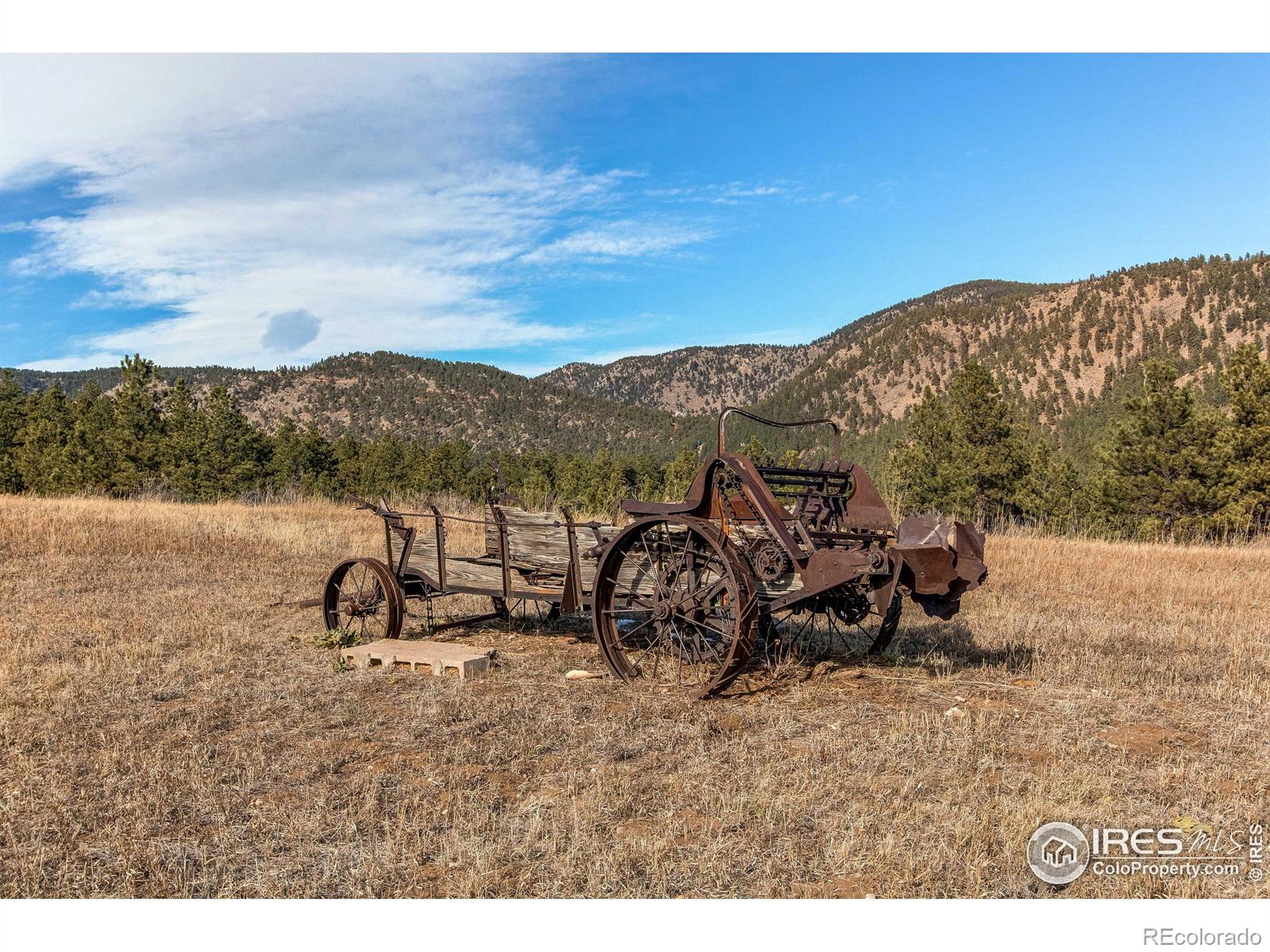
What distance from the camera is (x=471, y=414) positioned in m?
141

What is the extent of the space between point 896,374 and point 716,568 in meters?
142

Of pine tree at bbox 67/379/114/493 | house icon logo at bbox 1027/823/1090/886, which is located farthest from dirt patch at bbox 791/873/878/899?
pine tree at bbox 67/379/114/493

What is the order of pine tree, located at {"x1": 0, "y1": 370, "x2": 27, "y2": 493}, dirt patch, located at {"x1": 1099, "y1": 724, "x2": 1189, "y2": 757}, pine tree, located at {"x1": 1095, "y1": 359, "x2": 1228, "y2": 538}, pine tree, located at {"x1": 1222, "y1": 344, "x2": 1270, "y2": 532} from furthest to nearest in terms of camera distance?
pine tree, located at {"x1": 0, "y1": 370, "x2": 27, "y2": 493}, pine tree, located at {"x1": 1095, "y1": 359, "x2": 1228, "y2": 538}, pine tree, located at {"x1": 1222, "y1": 344, "x2": 1270, "y2": 532}, dirt patch, located at {"x1": 1099, "y1": 724, "x2": 1189, "y2": 757}

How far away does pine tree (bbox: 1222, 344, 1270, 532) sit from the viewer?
2325 cm

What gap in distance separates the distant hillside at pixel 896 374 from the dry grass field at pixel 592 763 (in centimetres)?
8260

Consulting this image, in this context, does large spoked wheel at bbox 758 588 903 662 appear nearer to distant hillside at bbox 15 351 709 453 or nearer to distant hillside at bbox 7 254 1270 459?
distant hillside at bbox 7 254 1270 459

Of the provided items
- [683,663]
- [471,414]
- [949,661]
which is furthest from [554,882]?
[471,414]

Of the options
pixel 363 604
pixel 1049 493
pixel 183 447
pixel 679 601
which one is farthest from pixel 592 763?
pixel 183 447

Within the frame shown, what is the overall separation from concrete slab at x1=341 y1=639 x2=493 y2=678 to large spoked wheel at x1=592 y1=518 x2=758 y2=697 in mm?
1210

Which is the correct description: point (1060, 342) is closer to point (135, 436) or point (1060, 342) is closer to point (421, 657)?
point (135, 436)

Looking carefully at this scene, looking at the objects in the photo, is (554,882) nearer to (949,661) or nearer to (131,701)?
(131,701)

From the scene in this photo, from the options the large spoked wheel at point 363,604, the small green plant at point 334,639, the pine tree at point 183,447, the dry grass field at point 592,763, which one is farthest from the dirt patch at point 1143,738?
the pine tree at point 183,447

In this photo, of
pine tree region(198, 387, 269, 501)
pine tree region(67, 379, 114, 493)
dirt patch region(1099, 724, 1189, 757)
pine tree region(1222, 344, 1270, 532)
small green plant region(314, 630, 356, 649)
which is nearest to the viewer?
dirt patch region(1099, 724, 1189, 757)

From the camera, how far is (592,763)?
16.3ft
